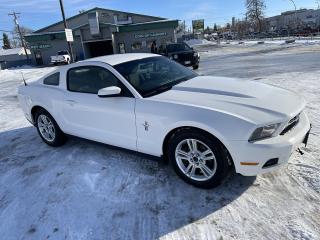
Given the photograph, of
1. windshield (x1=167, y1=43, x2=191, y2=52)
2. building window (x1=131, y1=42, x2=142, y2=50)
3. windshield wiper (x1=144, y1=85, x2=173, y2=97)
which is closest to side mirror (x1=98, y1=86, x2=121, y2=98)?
windshield wiper (x1=144, y1=85, x2=173, y2=97)

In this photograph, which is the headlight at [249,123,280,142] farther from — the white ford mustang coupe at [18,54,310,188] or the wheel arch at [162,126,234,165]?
the wheel arch at [162,126,234,165]

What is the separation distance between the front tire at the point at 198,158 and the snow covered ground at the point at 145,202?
0.51ft

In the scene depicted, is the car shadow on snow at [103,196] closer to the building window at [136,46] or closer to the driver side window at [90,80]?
the driver side window at [90,80]

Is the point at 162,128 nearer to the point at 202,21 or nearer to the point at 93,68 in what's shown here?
the point at 93,68

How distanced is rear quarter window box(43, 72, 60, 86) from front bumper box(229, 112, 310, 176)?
3369 millimetres

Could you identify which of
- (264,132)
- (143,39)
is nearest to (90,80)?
(264,132)

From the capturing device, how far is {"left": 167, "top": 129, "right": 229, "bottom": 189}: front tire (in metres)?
3.52

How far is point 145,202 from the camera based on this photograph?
12.1 feet

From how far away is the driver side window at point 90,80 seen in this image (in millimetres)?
4464

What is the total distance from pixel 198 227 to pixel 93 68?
2856 millimetres

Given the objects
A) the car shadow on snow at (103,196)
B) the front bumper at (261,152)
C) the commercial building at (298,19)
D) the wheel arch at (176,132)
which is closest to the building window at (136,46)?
the car shadow on snow at (103,196)

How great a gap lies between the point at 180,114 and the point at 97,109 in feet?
4.81

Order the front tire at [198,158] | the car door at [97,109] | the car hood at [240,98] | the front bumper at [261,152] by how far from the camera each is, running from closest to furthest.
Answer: the front bumper at [261,152] → the car hood at [240,98] → the front tire at [198,158] → the car door at [97,109]

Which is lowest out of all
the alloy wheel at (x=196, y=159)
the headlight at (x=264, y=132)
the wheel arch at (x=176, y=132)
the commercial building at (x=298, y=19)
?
the commercial building at (x=298, y=19)
